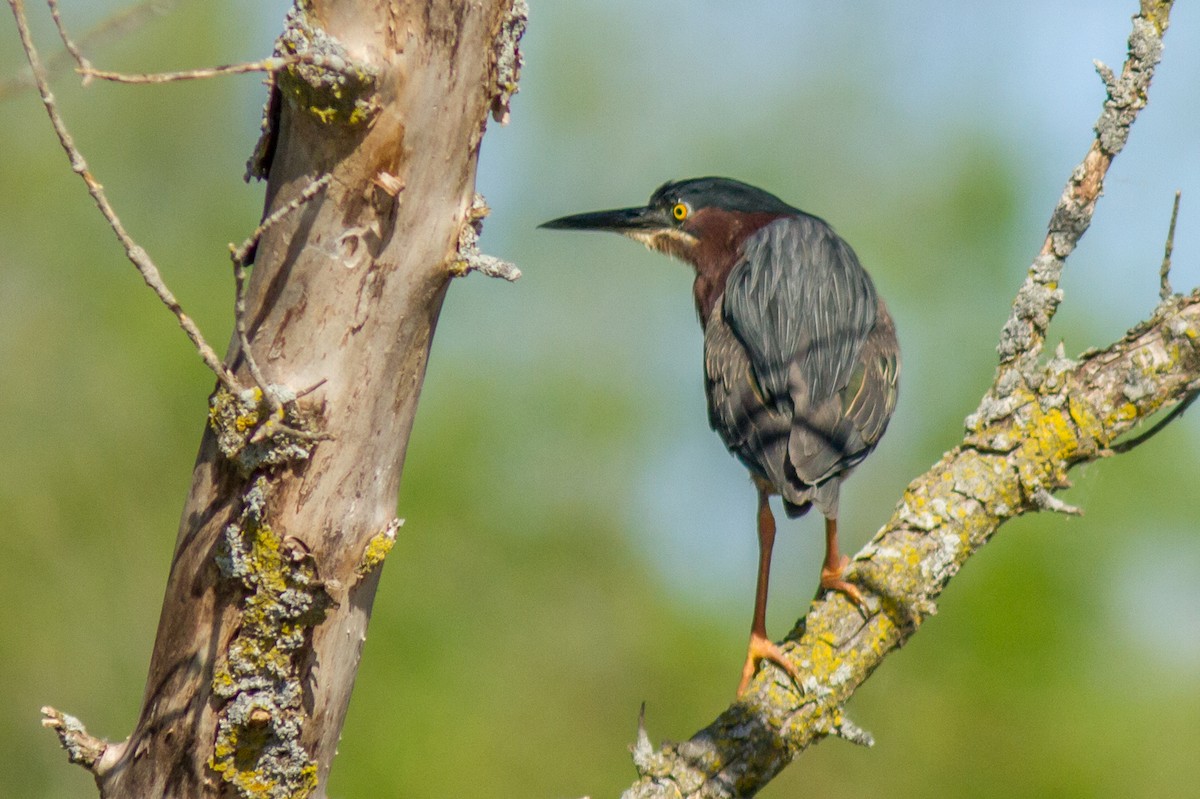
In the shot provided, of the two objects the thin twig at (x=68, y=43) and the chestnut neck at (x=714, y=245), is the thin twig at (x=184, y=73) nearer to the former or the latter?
the thin twig at (x=68, y=43)

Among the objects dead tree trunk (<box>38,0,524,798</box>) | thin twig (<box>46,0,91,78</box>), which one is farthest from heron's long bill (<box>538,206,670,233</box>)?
thin twig (<box>46,0,91,78</box>)

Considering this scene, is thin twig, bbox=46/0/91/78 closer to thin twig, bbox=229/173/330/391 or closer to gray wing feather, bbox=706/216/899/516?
thin twig, bbox=229/173/330/391

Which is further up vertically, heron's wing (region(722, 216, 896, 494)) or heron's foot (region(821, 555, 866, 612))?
heron's wing (region(722, 216, 896, 494))

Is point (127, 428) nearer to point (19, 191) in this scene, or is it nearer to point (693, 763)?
point (19, 191)

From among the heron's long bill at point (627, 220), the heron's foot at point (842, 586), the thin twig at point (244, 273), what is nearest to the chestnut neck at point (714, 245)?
the heron's long bill at point (627, 220)

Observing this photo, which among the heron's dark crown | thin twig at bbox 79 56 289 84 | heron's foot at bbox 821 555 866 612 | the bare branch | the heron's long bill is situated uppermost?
the heron's long bill

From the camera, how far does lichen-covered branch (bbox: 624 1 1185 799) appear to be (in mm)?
3068

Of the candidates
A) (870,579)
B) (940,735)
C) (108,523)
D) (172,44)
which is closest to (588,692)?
(940,735)

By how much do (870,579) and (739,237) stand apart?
7.48ft

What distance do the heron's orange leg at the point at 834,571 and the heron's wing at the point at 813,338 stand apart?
0.13 meters

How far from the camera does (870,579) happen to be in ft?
10.3

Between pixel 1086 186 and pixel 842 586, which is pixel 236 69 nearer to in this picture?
pixel 842 586

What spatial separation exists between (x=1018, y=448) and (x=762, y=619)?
105cm

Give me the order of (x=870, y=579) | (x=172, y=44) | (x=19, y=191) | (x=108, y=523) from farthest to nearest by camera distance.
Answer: (x=172, y=44)
(x=19, y=191)
(x=108, y=523)
(x=870, y=579)
